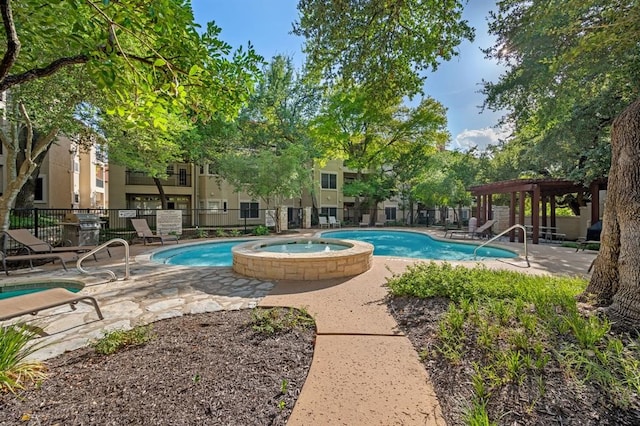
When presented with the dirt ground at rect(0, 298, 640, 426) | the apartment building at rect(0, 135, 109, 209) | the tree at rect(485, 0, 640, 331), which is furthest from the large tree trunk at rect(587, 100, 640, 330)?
the apartment building at rect(0, 135, 109, 209)

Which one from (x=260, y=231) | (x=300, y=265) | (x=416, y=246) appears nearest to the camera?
(x=300, y=265)

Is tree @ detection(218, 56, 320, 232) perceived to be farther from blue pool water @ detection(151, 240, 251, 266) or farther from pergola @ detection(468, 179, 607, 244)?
pergola @ detection(468, 179, 607, 244)

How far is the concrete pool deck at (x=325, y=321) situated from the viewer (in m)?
2.11

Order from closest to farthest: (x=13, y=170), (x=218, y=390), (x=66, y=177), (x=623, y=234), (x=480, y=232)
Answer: (x=218, y=390), (x=623, y=234), (x=13, y=170), (x=480, y=232), (x=66, y=177)

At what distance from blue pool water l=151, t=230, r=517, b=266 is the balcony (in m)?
12.3

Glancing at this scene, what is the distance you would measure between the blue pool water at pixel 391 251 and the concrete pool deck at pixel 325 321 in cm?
268

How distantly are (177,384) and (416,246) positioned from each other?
13.3 meters

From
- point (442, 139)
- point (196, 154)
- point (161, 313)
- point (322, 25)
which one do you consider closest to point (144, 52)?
point (322, 25)

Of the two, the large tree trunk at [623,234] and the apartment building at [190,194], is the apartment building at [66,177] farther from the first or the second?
the large tree trunk at [623,234]

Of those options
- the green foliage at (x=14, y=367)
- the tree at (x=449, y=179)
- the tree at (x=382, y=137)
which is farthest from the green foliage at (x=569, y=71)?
the green foliage at (x=14, y=367)

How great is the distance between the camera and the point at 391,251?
13336 mm

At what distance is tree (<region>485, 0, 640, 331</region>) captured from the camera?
10.1 ft

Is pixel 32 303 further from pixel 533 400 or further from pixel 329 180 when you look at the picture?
pixel 329 180

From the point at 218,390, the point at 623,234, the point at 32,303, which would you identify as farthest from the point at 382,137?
the point at 218,390
